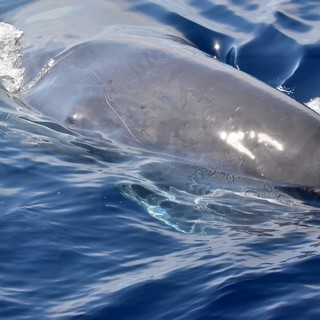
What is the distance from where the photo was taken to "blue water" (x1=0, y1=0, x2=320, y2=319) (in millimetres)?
6270

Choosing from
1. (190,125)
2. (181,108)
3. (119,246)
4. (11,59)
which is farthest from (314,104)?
(119,246)

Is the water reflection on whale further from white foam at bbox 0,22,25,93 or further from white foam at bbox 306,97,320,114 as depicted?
white foam at bbox 306,97,320,114

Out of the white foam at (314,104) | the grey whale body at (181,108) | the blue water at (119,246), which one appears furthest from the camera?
the white foam at (314,104)

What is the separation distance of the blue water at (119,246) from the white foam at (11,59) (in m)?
0.75

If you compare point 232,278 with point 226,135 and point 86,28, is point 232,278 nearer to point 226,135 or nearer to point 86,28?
point 226,135

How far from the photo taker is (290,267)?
6566 millimetres

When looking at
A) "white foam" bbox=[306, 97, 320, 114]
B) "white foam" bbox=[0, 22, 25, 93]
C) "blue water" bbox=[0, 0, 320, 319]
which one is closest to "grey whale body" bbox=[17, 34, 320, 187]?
"blue water" bbox=[0, 0, 320, 319]

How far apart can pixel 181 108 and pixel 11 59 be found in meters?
3.45

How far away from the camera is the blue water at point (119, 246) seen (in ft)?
20.6

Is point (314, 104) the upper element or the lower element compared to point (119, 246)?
upper

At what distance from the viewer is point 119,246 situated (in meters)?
7.20

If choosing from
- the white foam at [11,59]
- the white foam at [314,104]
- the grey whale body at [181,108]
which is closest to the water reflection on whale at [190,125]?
the grey whale body at [181,108]

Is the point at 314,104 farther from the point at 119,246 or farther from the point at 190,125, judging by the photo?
the point at 119,246

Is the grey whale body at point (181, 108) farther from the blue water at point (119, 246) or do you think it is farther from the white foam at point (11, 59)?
the white foam at point (11, 59)
